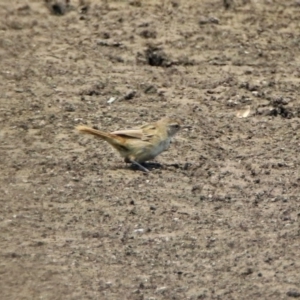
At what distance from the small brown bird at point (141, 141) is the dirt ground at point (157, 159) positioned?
0.15m

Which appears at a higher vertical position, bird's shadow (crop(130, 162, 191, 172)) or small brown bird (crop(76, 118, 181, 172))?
small brown bird (crop(76, 118, 181, 172))

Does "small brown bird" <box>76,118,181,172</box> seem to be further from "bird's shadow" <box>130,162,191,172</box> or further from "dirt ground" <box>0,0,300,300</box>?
"dirt ground" <box>0,0,300,300</box>

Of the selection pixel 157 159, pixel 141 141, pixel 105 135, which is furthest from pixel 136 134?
pixel 157 159

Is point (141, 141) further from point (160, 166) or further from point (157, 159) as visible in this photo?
point (157, 159)

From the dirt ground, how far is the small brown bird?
151 millimetres

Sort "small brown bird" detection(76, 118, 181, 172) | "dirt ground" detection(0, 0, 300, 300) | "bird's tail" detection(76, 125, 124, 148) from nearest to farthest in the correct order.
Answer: "dirt ground" detection(0, 0, 300, 300) < "bird's tail" detection(76, 125, 124, 148) < "small brown bird" detection(76, 118, 181, 172)

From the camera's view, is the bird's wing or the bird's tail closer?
the bird's tail

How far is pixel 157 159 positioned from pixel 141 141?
0.41m

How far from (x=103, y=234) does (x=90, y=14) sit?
539cm

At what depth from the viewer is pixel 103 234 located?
9.51 meters

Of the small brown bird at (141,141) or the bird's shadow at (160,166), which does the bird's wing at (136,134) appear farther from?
the bird's shadow at (160,166)

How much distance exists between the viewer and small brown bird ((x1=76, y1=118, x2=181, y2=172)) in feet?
36.3

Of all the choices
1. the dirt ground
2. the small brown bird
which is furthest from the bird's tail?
the dirt ground

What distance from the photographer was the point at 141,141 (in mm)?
11148
